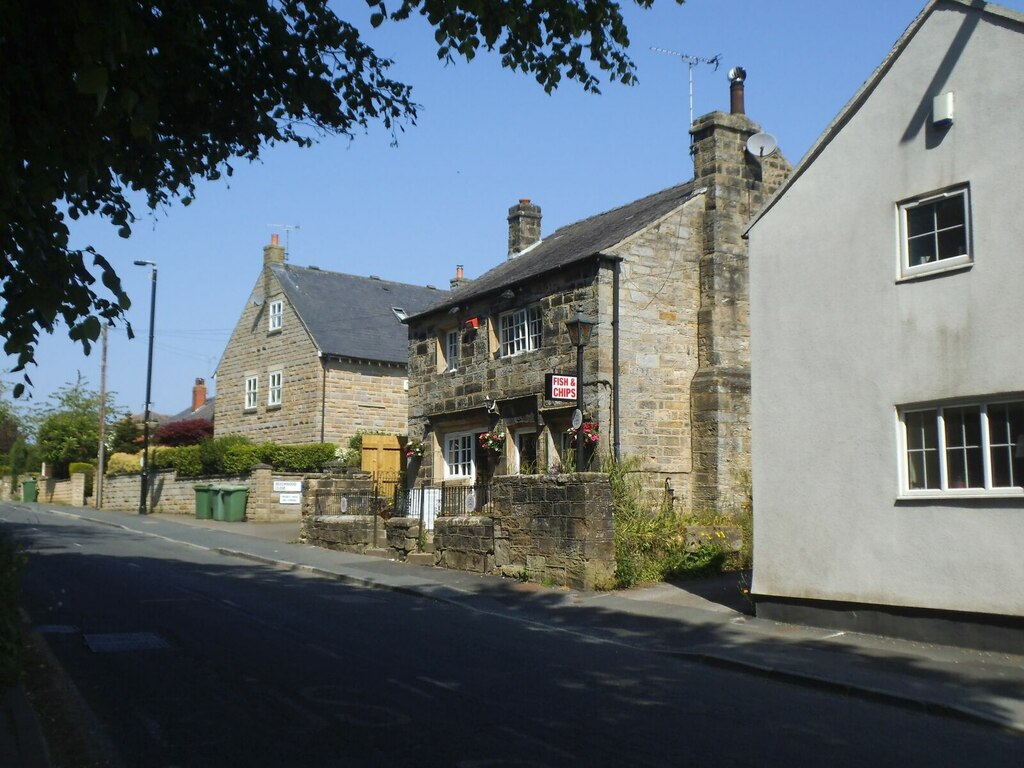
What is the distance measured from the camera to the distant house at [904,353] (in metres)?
10.8

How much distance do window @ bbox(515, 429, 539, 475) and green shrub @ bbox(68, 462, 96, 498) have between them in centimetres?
3162

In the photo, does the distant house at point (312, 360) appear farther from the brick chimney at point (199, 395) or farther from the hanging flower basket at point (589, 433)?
the brick chimney at point (199, 395)

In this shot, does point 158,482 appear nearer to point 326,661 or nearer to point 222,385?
point 222,385

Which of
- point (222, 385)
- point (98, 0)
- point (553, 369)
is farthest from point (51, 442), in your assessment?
point (98, 0)

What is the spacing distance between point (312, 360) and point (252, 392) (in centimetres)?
468

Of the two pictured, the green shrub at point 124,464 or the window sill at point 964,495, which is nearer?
the window sill at point 964,495

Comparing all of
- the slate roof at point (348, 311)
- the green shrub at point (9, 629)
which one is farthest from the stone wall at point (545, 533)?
the slate roof at point (348, 311)

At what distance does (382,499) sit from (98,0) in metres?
19.1

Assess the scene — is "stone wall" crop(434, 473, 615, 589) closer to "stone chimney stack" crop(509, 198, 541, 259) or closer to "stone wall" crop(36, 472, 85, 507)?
"stone chimney stack" crop(509, 198, 541, 259)

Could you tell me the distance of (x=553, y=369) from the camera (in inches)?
851

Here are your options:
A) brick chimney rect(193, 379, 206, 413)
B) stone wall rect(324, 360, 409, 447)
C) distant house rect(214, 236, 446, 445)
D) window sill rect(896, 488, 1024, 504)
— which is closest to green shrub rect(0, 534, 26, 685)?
window sill rect(896, 488, 1024, 504)

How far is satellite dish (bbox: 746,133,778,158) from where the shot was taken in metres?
22.5

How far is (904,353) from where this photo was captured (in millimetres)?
11633

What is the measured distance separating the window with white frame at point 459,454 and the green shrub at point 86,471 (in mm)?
28197
